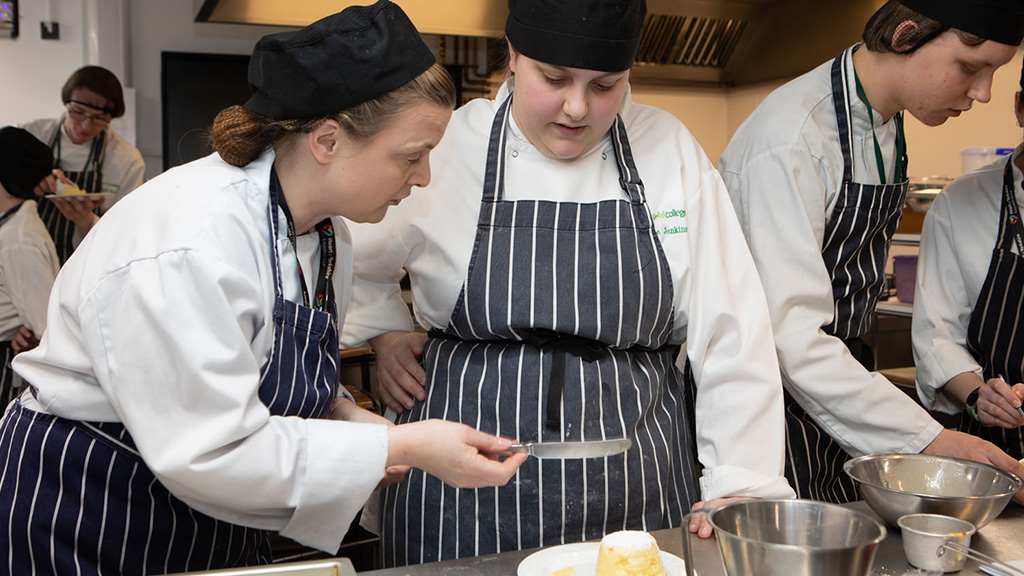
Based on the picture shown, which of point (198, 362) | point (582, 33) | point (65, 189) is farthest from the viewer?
point (65, 189)

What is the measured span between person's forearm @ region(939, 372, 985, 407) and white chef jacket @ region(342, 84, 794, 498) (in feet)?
1.96

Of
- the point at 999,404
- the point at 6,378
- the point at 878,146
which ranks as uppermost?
the point at 878,146

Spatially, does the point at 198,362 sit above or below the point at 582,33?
below

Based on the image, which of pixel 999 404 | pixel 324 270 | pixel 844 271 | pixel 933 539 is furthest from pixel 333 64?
pixel 999 404

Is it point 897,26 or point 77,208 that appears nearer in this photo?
point 897,26

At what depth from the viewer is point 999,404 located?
1.62 metres

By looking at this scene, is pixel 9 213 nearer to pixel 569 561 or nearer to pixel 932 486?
pixel 569 561

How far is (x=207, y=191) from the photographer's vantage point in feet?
3.55

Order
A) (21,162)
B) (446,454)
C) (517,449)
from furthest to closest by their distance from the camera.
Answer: (21,162) → (517,449) → (446,454)

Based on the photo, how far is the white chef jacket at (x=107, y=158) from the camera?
4199mm

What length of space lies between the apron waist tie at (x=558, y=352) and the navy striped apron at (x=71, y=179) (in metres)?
3.25

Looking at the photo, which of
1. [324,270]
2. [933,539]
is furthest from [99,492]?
[933,539]

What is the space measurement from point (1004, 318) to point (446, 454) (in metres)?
1.28

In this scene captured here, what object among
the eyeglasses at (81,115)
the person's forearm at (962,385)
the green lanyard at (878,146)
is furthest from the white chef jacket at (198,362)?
the eyeglasses at (81,115)
